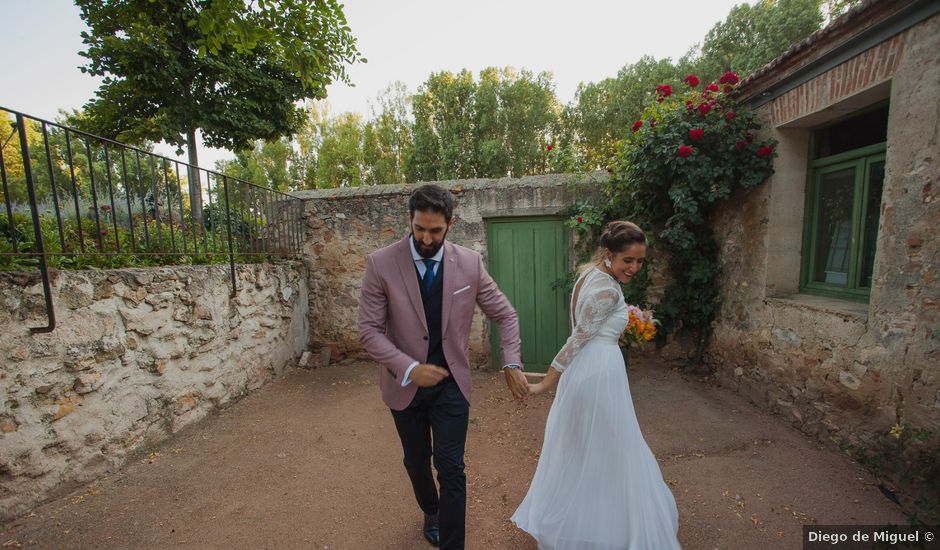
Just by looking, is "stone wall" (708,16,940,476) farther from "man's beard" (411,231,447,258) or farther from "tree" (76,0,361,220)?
"tree" (76,0,361,220)

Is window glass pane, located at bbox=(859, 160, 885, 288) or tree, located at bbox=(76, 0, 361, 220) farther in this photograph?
tree, located at bbox=(76, 0, 361, 220)

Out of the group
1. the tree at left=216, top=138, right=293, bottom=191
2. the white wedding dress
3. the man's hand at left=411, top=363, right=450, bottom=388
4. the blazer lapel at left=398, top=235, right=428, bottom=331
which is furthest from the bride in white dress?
the tree at left=216, top=138, right=293, bottom=191

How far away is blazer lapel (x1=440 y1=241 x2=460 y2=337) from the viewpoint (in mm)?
1992

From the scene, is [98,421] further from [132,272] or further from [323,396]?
[323,396]

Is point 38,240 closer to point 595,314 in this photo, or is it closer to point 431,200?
point 431,200

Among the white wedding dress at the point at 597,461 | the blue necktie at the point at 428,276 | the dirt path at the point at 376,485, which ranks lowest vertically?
the dirt path at the point at 376,485

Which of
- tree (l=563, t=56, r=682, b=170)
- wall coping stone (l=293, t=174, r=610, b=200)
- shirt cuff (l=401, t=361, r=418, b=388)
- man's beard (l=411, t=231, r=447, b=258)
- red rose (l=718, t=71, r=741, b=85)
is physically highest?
tree (l=563, t=56, r=682, b=170)

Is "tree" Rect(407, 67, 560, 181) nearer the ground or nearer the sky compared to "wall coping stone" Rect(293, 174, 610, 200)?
nearer the sky

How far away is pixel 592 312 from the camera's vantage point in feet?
6.82

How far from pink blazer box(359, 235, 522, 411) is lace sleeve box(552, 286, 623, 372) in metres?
0.36

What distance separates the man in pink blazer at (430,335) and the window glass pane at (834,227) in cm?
332

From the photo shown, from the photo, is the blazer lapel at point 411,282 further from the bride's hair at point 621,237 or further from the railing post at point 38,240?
the railing post at point 38,240

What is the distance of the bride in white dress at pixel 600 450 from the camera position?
1.95m

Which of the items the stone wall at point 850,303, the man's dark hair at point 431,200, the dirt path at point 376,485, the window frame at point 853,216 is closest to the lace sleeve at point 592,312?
the man's dark hair at point 431,200
